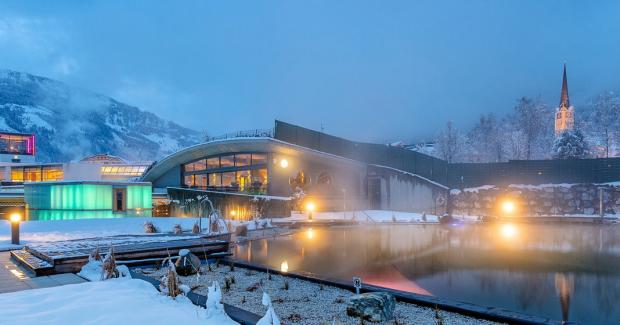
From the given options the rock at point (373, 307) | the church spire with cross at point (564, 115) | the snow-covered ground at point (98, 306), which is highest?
the church spire with cross at point (564, 115)

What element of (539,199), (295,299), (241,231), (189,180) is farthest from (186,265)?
(539,199)

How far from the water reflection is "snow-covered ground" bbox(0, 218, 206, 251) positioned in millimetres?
5068

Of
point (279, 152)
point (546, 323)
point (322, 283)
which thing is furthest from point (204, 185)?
point (546, 323)

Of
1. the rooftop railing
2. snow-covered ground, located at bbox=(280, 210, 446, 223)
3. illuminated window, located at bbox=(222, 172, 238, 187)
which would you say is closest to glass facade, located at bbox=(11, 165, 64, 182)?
illuminated window, located at bbox=(222, 172, 238, 187)

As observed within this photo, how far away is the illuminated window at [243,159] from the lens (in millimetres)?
31766

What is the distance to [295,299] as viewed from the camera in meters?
7.07

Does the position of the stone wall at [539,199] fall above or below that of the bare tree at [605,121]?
below

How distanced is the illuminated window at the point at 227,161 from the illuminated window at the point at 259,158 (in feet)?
7.16

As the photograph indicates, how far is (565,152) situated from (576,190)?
9.35 meters

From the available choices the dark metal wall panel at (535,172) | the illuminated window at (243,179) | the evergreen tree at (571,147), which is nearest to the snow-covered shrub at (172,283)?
the illuminated window at (243,179)

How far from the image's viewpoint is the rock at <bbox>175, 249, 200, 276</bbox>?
8844mm

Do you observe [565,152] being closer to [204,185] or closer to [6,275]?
[204,185]

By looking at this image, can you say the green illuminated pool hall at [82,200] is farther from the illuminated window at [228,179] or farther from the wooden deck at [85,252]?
the wooden deck at [85,252]

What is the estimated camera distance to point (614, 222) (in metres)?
23.6
